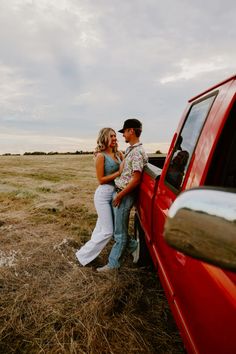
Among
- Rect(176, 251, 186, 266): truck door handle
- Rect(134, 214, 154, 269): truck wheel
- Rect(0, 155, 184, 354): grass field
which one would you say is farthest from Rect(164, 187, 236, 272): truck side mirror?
Rect(134, 214, 154, 269): truck wheel

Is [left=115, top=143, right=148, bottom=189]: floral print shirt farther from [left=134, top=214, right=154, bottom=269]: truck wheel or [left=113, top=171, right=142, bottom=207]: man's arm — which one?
[left=134, top=214, right=154, bottom=269]: truck wheel

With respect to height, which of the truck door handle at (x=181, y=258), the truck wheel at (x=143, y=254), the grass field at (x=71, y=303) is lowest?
the grass field at (x=71, y=303)

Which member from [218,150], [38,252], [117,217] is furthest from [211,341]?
[38,252]

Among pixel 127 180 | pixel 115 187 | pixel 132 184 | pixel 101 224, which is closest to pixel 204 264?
pixel 132 184

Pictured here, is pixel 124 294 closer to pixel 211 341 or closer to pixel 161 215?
pixel 161 215

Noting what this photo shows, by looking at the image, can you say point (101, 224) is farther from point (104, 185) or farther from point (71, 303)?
point (71, 303)

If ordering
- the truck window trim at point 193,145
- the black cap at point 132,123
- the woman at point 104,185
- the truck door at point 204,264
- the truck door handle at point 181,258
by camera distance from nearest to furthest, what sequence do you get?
the truck door at point 204,264 → the truck door handle at point 181,258 → the truck window trim at point 193,145 → the black cap at point 132,123 → the woman at point 104,185

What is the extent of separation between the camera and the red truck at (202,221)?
1.66 ft

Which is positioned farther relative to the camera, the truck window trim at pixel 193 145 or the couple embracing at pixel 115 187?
the couple embracing at pixel 115 187

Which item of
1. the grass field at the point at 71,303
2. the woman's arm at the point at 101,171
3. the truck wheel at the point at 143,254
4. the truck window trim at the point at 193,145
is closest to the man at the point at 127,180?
the woman's arm at the point at 101,171

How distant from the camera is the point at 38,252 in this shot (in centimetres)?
498

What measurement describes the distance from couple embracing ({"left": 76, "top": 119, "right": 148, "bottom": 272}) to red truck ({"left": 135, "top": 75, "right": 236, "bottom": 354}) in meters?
0.75

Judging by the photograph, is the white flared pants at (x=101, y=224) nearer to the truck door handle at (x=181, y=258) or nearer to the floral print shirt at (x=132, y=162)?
the floral print shirt at (x=132, y=162)

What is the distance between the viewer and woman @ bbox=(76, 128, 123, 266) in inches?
163
